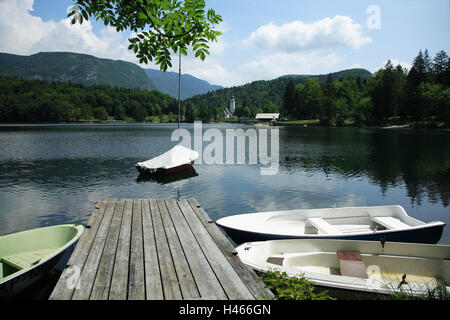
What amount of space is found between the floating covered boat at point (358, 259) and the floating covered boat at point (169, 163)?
1751 cm

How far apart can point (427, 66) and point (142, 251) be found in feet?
412

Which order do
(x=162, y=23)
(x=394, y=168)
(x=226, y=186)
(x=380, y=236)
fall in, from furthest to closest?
1. (x=394, y=168)
2. (x=226, y=186)
3. (x=380, y=236)
4. (x=162, y=23)

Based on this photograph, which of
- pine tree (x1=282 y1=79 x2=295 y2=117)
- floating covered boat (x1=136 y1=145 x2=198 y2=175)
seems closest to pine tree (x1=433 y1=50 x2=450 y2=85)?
pine tree (x1=282 y1=79 x2=295 y2=117)

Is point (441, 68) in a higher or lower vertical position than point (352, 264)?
higher

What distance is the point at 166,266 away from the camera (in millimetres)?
5398

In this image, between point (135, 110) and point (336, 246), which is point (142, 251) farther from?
point (135, 110)

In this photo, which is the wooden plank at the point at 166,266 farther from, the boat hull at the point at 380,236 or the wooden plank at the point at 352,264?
the wooden plank at the point at 352,264

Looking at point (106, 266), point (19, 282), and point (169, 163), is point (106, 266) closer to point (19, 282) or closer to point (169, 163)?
point (19, 282)

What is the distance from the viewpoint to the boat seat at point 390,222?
10.7 meters

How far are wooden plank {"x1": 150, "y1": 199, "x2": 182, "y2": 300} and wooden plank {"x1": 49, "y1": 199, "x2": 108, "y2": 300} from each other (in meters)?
1.41

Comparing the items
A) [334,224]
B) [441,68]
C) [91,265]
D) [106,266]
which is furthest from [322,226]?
[441,68]

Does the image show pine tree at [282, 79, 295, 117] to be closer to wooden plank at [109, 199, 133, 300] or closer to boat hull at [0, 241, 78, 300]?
wooden plank at [109, 199, 133, 300]

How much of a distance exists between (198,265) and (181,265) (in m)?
0.32
